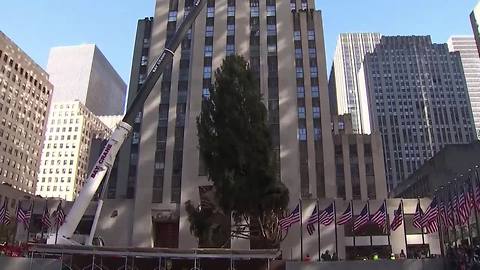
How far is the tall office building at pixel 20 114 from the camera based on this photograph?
125812 millimetres

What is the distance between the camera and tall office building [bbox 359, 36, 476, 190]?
161000 mm

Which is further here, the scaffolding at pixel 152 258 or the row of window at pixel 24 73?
the row of window at pixel 24 73

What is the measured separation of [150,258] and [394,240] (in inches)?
1274

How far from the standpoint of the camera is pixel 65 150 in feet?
579

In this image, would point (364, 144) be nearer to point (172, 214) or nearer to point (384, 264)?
point (172, 214)

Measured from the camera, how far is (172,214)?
5497 centimetres

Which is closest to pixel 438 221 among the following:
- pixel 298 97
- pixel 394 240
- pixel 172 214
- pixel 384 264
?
pixel 384 264

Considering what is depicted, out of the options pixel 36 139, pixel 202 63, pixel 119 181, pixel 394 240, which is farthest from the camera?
pixel 36 139

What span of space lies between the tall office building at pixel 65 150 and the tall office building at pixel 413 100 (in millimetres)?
101233

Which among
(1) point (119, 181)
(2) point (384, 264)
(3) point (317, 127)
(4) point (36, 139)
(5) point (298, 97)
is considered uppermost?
(4) point (36, 139)

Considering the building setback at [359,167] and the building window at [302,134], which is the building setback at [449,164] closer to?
the building setback at [359,167]

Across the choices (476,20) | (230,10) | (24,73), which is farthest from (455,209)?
(24,73)

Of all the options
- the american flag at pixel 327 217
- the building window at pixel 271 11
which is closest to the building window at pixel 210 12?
the building window at pixel 271 11

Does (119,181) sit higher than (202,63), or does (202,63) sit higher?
(202,63)
